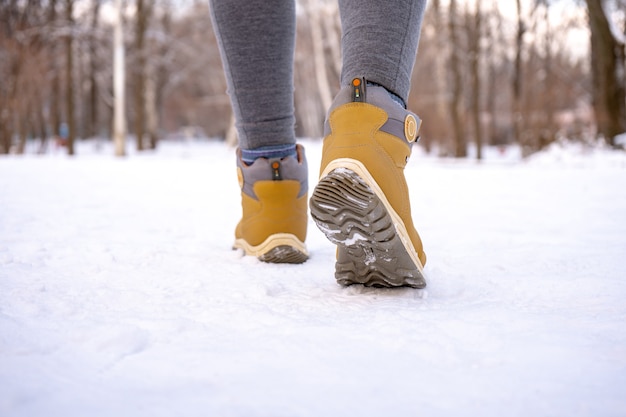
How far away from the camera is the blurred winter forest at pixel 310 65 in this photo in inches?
361

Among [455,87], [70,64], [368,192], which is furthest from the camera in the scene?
[455,87]

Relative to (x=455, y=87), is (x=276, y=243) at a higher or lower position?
lower

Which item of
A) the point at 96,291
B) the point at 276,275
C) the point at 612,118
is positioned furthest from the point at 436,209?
the point at 612,118

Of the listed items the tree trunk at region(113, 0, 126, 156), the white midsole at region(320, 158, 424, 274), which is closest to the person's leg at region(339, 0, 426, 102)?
the white midsole at region(320, 158, 424, 274)

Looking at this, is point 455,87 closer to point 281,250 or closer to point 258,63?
point 258,63

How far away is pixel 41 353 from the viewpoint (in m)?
0.51

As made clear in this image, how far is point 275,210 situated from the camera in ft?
3.63

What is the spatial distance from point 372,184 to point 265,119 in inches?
18.1

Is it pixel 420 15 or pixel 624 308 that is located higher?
pixel 420 15

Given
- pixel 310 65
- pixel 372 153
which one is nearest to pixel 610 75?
pixel 372 153

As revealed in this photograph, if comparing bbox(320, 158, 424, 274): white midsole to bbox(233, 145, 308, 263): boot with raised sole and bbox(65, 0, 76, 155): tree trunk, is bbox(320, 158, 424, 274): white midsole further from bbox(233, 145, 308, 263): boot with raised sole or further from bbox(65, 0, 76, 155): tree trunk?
bbox(65, 0, 76, 155): tree trunk

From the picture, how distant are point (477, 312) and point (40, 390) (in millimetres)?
537

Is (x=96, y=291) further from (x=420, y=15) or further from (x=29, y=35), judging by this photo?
(x=29, y=35)

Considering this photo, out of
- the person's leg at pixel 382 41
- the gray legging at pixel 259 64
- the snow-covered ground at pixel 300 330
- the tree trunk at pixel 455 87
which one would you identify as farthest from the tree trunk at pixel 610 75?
A: the person's leg at pixel 382 41
